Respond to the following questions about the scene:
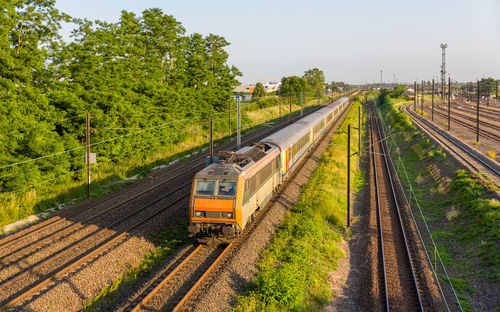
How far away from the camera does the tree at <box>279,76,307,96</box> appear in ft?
352

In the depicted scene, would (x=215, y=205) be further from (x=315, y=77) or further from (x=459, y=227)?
(x=315, y=77)

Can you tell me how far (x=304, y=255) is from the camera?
15.6m

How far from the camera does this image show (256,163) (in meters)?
17.6

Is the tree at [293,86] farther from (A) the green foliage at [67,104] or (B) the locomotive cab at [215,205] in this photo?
(B) the locomotive cab at [215,205]

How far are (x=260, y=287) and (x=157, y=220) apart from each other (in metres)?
8.45

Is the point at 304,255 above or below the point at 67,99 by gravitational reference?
below

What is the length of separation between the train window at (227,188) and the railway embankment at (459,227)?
29.8 ft

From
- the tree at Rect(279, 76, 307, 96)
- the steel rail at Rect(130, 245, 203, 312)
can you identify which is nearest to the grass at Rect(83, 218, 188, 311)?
the steel rail at Rect(130, 245, 203, 312)

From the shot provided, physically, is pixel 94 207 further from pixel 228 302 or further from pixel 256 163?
pixel 228 302

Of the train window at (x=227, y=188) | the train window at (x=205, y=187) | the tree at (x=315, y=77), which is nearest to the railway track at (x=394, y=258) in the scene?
the train window at (x=227, y=188)

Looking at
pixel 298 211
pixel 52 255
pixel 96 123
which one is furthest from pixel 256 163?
pixel 96 123

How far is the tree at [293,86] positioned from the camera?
107m

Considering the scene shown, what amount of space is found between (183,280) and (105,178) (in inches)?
709

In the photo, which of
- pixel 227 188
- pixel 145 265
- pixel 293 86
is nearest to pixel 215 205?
pixel 227 188
